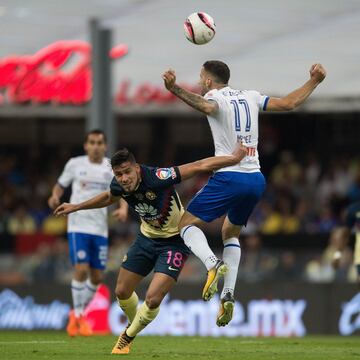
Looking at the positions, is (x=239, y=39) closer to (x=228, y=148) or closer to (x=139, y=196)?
(x=228, y=148)

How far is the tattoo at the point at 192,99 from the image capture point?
12172 millimetres

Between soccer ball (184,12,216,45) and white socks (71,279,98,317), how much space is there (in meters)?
4.70

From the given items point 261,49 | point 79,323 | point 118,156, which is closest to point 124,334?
point 118,156

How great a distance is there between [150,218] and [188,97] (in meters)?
1.30

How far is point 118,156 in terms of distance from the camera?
473 inches

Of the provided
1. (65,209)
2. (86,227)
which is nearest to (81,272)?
(86,227)

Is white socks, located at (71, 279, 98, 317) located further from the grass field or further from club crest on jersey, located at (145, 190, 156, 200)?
club crest on jersey, located at (145, 190, 156, 200)

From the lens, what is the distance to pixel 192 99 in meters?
12.3

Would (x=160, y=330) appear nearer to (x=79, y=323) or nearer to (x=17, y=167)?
(x=79, y=323)

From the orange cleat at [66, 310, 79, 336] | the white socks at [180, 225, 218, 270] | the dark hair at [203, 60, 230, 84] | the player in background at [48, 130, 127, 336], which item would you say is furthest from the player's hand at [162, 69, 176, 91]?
the orange cleat at [66, 310, 79, 336]

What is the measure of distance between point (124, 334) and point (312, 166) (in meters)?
16.8

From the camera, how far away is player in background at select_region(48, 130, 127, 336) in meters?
16.3

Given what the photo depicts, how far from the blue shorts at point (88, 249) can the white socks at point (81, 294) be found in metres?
0.27

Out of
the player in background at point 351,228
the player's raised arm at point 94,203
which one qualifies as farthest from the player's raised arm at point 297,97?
the player in background at point 351,228
